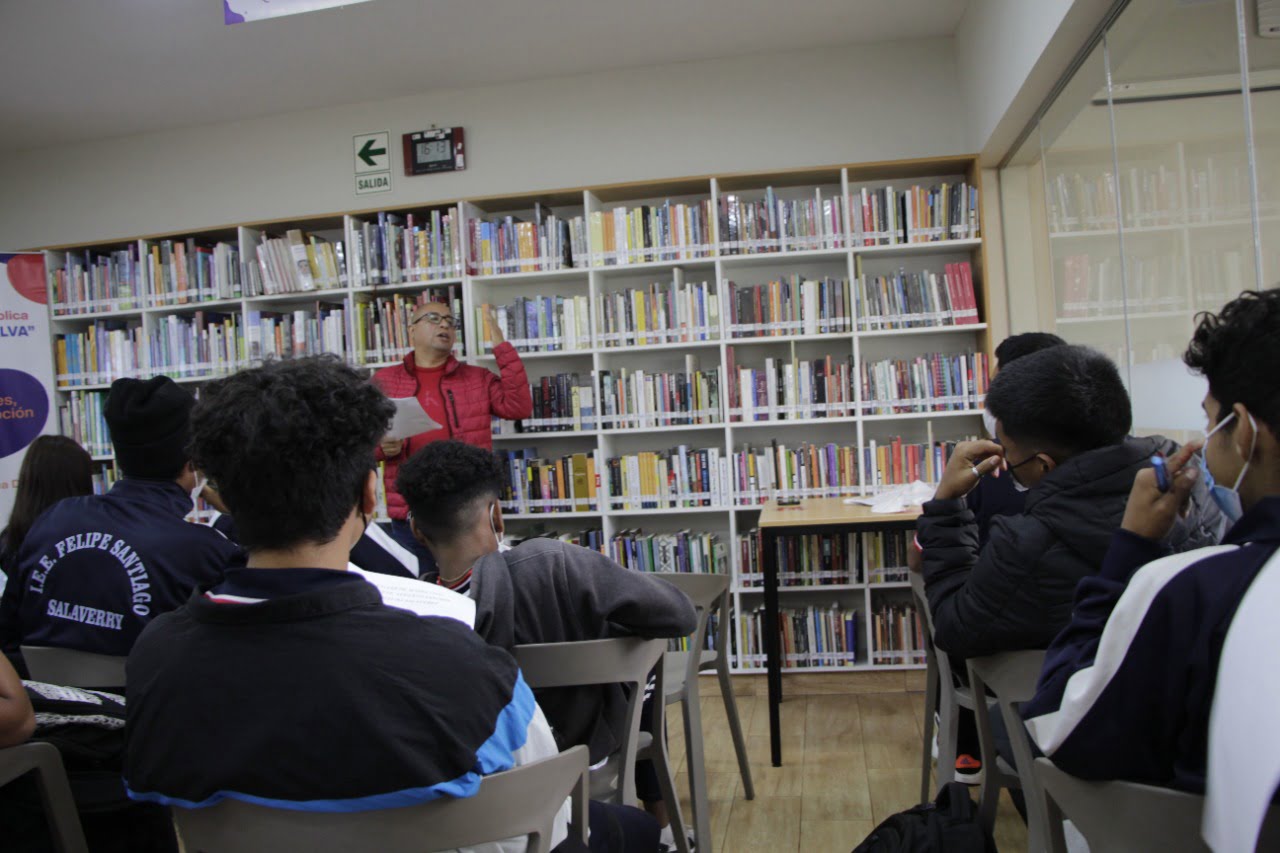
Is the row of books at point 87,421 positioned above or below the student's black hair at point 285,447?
above

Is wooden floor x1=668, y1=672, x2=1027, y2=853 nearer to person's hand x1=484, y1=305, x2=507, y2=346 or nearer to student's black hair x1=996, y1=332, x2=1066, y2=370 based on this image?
student's black hair x1=996, y1=332, x2=1066, y2=370

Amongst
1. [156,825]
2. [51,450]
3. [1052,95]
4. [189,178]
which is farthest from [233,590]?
[189,178]

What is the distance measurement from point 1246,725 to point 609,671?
3.77ft

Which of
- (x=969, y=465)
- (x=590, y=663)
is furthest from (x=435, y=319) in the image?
(x=969, y=465)

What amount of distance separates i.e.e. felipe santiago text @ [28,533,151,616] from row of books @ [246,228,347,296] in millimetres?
3045

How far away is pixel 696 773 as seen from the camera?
7.72 ft

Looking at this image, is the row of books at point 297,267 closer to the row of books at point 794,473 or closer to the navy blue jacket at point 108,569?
the row of books at point 794,473

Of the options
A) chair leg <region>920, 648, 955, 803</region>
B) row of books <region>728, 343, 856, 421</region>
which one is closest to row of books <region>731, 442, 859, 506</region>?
row of books <region>728, 343, 856, 421</region>

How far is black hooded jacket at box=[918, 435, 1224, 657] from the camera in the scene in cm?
160

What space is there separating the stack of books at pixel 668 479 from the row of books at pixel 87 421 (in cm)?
297

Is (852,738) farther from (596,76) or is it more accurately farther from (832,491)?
(596,76)

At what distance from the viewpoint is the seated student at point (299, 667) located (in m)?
0.99

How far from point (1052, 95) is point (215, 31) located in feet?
11.8

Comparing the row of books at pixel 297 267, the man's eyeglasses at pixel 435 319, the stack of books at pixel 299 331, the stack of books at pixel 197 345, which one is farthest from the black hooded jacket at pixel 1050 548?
the stack of books at pixel 197 345
